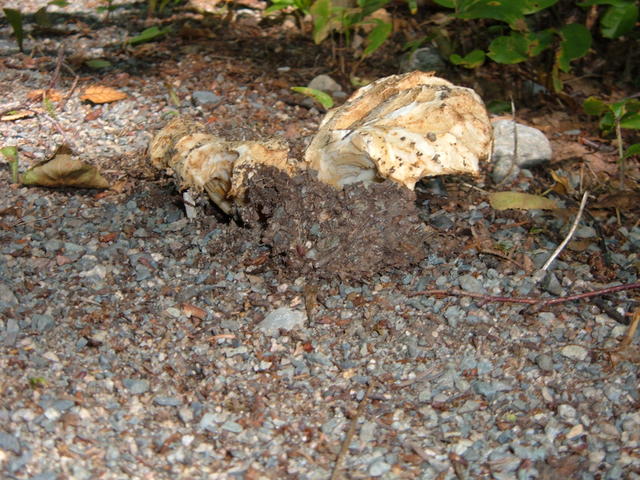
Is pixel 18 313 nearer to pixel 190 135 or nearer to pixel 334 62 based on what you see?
pixel 190 135

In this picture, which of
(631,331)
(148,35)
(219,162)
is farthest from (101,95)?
(631,331)

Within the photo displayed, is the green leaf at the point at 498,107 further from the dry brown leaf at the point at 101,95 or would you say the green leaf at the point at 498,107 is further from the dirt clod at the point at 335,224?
the dry brown leaf at the point at 101,95

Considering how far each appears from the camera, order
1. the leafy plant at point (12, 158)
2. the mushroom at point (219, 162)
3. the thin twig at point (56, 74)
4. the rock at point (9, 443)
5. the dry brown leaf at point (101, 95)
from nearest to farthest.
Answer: the rock at point (9, 443) → the mushroom at point (219, 162) → the leafy plant at point (12, 158) → the dry brown leaf at point (101, 95) → the thin twig at point (56, 74)

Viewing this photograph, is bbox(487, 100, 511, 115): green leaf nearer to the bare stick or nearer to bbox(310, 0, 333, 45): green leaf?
bbox(310, 0, 333, 45): green leaf

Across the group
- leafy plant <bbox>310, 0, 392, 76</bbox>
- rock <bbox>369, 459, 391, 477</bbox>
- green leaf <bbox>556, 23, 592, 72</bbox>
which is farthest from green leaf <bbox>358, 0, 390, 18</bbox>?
rock <bbox>369, 459, 391, 477</bbox>

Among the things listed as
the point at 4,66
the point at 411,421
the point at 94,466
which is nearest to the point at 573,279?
the point at 411,421

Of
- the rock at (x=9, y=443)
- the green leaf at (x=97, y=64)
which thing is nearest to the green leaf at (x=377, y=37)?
the green leaf at (x=97, y=64)

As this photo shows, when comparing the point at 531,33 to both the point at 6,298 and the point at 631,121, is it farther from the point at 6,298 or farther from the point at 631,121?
the point at 6,298
